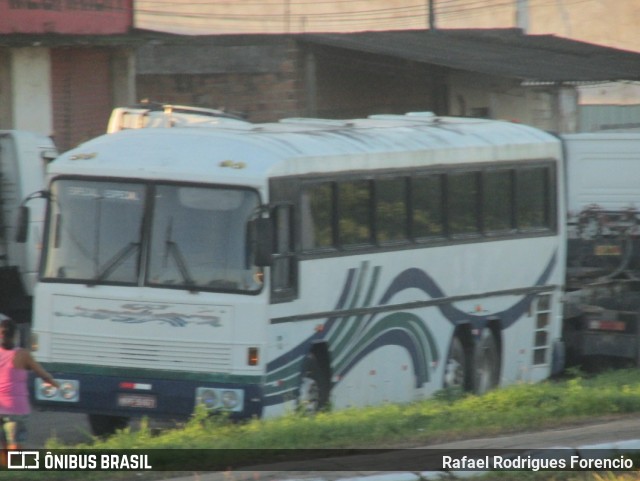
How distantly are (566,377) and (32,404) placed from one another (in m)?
7.95

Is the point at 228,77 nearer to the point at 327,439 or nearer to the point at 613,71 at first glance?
the point at 613,71

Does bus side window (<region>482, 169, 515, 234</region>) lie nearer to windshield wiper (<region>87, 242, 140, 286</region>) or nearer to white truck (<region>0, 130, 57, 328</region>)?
windshield wiper (<region>87, 242, 140, 286</region>)

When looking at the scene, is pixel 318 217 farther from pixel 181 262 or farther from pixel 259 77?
pixel 259 77

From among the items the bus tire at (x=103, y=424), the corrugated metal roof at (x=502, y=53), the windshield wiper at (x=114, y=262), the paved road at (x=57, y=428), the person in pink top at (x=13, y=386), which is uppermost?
the corrugated metal roof at (x=502, y=53)

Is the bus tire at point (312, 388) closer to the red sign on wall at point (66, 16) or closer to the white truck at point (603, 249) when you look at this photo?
the white truck at point (603, 249)

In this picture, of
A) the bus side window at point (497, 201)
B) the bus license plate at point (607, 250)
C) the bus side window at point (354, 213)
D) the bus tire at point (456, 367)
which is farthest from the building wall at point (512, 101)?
the bus side window at point (354, 213)

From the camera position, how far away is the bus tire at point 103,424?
12.7 metres

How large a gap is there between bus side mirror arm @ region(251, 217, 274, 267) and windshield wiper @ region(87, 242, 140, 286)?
1.09 m

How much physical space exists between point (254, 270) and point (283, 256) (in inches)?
20.5

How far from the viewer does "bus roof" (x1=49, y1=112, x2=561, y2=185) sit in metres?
12.0

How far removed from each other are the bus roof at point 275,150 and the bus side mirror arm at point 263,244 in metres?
0.50

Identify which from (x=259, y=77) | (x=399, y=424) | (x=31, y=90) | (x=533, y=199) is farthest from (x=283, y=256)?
(x=259, y=77)

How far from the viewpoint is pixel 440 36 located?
121 feet

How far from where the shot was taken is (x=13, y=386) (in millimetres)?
10211
